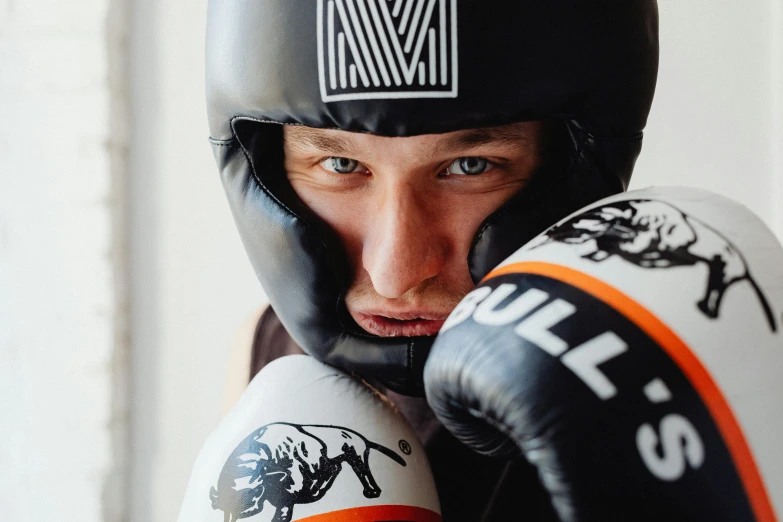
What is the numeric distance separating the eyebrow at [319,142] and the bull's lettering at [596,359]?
45cm

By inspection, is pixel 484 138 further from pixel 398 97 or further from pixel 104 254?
pixel 104 254

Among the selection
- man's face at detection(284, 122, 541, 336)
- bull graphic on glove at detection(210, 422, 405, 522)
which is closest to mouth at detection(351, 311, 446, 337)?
man's face at detection(284, 122, 541, 336)

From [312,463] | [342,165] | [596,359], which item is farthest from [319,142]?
[596,359]

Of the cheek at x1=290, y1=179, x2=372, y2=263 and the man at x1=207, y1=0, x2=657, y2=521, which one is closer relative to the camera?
the man at x1=207, y1=0, x2=657, y2=521

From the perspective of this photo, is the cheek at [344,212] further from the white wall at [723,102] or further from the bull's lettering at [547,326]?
Result: the white wall at [723,102]

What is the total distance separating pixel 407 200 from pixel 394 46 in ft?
0.60

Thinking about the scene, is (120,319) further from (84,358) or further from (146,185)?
(146,185)

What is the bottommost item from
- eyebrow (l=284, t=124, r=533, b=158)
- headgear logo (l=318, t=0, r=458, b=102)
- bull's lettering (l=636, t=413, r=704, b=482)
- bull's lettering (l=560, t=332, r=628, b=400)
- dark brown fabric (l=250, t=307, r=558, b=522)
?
dark brown fabric (l=250, t=307, r=558, b=522)

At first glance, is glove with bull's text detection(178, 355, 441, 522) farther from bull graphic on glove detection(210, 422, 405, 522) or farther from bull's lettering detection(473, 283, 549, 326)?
bull's lettering detection(473, 283, 549, 326)

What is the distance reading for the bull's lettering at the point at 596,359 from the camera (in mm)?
493

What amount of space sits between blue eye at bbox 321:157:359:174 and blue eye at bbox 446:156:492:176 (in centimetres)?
12

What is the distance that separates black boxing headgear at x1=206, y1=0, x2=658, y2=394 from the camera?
773 mm

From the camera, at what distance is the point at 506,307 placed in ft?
1.84

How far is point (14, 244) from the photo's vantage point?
1.89 m
